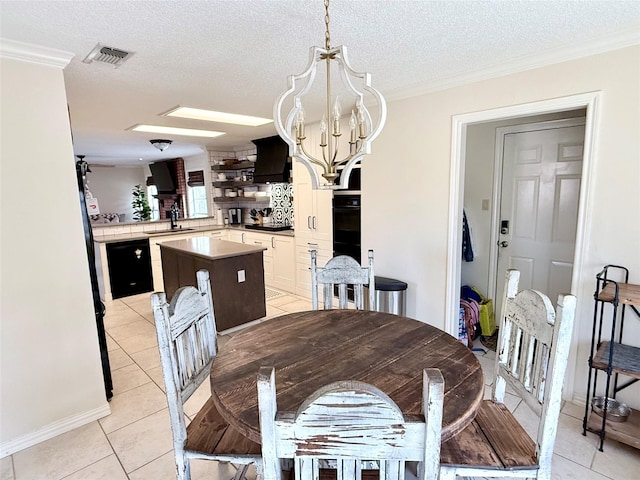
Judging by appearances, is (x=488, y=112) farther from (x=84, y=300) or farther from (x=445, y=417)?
(x=84, y=300)

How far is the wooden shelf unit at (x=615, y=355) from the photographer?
182 centimetres

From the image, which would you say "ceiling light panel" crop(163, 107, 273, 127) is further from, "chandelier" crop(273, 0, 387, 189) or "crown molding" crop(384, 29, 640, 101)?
"chandelier" crop(273, 0, 387, 189)

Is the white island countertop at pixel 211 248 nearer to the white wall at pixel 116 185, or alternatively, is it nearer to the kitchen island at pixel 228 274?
the kitchen island at pixel 228 274

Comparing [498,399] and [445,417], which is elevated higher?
[445,417]

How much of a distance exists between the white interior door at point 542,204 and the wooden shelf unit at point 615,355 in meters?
0.91

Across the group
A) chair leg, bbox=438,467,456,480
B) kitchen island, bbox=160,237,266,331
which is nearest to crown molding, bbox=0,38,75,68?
kitchen island, bbox=160,237,266,331

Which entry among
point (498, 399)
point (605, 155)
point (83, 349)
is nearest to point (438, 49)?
point (605, 155)

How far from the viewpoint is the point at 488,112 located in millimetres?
2549

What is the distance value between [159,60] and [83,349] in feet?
6.37

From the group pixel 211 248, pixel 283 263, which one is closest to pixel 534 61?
pixel 211 248

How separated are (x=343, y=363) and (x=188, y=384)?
0.66 metres

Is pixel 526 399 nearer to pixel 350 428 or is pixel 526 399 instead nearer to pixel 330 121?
pixel 350 428

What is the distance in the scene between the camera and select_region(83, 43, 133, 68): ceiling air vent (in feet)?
6.50

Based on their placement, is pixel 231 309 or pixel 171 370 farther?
pixel 231 309
